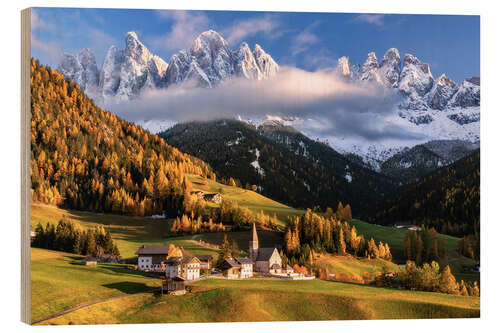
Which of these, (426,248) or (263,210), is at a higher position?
(263,210)

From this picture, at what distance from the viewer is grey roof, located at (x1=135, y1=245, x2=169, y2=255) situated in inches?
1478

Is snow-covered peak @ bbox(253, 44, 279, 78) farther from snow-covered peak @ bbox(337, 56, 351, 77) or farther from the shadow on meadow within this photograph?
the shadow on meadow

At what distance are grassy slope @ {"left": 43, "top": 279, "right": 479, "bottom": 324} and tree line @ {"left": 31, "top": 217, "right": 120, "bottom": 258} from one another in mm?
7946

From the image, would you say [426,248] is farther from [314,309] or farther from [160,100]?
[160,100]

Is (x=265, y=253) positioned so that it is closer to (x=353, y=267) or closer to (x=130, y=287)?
(x=353, y=267)

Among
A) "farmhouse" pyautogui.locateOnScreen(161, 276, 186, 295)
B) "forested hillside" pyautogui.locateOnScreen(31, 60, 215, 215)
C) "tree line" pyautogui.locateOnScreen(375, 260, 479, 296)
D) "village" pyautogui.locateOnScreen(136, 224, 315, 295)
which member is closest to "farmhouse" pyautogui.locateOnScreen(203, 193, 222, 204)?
"forested hillside" pyautogui.locateOnScreen(31, 60, 215, 215)

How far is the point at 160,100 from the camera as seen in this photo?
73.1 meters

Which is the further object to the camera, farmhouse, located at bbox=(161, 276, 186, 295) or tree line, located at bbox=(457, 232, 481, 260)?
tree line, located at bbox=(457, 232, 481, 260)

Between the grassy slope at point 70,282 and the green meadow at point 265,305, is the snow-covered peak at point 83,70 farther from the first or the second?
the green meadow at point 265,305

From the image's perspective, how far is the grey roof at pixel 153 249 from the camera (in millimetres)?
37531

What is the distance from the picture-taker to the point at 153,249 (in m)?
38.0

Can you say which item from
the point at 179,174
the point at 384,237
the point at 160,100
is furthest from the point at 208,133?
the point at 384,237

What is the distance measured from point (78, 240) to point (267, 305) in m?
15.8
